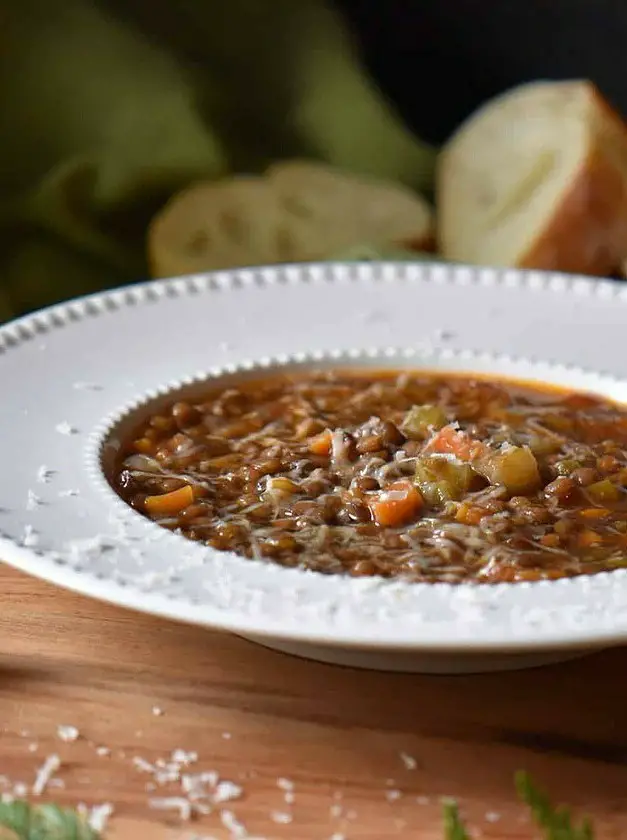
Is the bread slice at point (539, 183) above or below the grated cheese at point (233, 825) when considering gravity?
Answer: above

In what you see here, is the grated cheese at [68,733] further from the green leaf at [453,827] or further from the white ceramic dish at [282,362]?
the green leaf at [453,827]

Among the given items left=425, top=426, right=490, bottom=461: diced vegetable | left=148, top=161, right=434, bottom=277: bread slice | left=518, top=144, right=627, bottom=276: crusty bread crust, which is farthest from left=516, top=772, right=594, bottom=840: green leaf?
left=148, top=161, right=434, bottom=277: bread slice

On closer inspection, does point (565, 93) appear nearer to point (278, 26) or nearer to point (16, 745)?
point (278, 26)

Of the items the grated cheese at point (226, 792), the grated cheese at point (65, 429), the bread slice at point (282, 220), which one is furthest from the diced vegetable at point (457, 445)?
the bread slice at point (282, 220)

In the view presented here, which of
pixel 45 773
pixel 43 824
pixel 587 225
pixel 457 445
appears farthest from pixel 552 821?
pixel 587 225

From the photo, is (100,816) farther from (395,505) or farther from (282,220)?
(282,220)

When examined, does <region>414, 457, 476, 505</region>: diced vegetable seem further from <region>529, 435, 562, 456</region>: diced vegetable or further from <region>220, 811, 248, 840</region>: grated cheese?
<region>220, 811, 248, 840</region>: grated cheese
